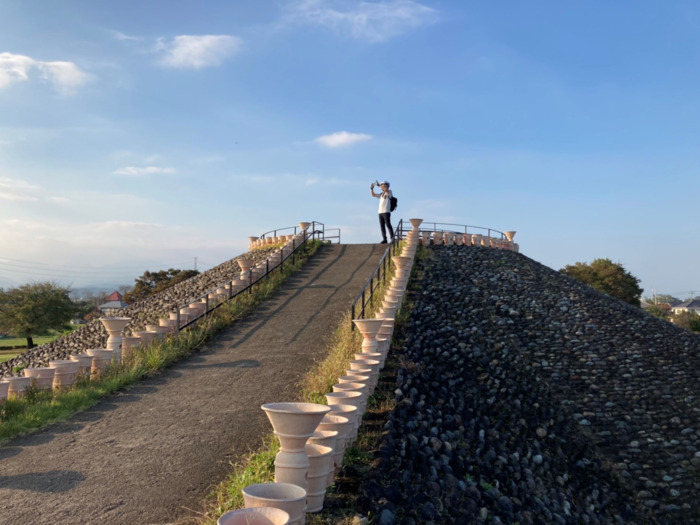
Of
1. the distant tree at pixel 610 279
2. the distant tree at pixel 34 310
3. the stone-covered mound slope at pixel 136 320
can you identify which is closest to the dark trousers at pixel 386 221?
the stone-covered mound slope at pixel 136 320

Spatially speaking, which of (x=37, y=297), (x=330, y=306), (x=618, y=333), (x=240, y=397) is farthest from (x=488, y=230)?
(x=37, y=297)

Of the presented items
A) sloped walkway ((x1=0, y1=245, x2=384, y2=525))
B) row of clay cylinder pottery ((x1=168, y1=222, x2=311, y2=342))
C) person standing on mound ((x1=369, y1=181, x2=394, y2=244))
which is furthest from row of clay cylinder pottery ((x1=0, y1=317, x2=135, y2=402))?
person standing on mound ((x1=369, y1=181, x2=394, y2=244))

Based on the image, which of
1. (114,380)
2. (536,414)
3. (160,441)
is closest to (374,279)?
(536,414)

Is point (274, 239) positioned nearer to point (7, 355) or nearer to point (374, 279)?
point (374, 279)

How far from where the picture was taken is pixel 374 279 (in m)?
16.4

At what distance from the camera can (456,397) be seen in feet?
31.7

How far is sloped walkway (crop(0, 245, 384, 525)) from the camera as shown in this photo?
516 centimetres

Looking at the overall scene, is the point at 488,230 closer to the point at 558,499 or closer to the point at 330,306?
the point at 330,306

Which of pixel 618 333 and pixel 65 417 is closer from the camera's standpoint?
pixel 65 417

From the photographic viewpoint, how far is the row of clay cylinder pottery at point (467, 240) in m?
21.8

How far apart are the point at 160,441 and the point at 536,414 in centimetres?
663

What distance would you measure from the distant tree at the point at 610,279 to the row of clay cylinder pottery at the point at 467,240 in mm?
13432

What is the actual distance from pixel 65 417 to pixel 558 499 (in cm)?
665

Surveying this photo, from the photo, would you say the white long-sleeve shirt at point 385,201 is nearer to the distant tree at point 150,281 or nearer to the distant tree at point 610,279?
the distant tree at point 610,279
